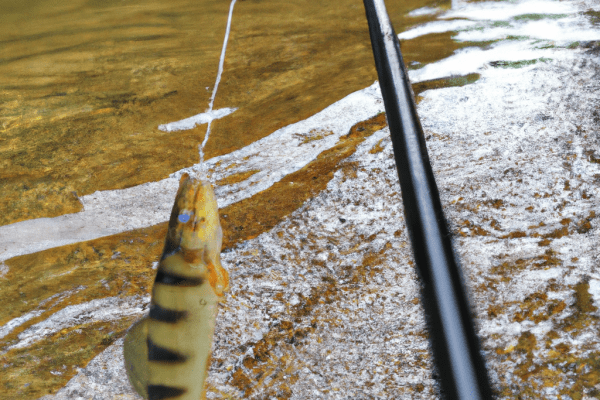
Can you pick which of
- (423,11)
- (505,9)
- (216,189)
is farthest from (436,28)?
(216,189)

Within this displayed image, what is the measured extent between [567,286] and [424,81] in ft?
1.63

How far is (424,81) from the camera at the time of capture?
0.91m

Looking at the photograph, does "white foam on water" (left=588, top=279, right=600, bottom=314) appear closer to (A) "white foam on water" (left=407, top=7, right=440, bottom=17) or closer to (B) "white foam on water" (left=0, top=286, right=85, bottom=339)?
(A) "white foam on water" (left=407, top=7, right=440, bottom=17)

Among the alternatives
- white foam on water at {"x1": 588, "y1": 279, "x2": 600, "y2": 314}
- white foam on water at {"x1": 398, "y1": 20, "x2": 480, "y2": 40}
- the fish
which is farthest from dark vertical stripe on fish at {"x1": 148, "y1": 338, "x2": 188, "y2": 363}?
white foam on water at {"x1": 398, "y1": 20, "x2": 480, "y2": 40}

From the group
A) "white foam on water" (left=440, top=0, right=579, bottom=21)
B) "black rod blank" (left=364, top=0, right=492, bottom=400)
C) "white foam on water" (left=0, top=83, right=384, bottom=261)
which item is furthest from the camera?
"white foam on water" (left=440, top=0, right=579, bottom=21)

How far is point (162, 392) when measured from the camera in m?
0.60

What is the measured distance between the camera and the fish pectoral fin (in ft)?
2.08

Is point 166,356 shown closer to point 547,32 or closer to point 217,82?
point 217,82

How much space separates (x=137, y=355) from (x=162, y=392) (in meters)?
0.08

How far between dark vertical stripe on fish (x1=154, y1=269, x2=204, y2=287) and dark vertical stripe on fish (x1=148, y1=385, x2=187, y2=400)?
151 mm

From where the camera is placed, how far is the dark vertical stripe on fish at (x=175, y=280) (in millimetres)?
659

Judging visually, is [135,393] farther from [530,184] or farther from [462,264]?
[530,184]

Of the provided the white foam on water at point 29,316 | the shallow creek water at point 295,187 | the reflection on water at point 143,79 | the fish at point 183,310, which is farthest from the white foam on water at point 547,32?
the white foam on water at point 29,316

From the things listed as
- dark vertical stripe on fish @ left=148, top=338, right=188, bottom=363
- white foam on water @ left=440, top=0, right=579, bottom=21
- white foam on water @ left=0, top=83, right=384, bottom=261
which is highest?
white foam on water @ left=440, top=0, right=579, bottom=21
